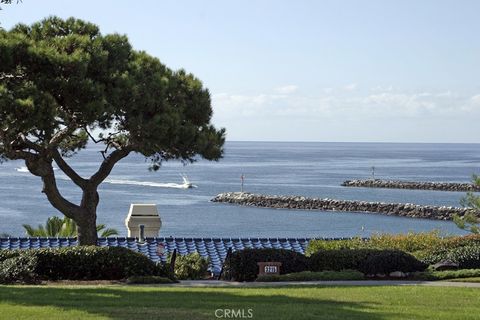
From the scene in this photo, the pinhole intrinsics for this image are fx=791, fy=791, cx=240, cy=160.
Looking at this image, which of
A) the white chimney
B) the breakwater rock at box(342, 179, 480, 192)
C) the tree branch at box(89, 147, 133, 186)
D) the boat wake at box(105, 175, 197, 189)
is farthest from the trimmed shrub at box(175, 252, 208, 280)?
the boat wake at box(105, 175, 197, 189)

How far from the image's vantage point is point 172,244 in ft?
90.0

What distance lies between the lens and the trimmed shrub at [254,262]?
69.8 feet

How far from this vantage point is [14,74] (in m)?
18.3

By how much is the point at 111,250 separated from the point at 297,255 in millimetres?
5137

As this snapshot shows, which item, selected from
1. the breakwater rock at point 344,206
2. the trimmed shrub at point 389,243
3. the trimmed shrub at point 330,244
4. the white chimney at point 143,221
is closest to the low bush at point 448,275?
the trimmed shrub at point 389,243

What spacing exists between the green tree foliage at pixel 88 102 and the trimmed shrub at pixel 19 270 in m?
2.64

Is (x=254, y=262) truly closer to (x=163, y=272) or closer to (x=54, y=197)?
(x=163, y=272)

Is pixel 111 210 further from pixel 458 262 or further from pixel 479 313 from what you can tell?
pixel 479 313

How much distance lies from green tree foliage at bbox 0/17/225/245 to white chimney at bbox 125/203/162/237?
5581 millimetres

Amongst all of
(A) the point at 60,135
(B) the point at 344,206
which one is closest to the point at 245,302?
(A) the point at 60,135

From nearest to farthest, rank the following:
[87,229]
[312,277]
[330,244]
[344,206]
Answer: [312,277] → [87,229] → [330,244] → [344,206]

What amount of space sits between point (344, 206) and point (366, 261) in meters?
81.5

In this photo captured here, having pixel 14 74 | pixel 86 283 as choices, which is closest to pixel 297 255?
pixel 86 283

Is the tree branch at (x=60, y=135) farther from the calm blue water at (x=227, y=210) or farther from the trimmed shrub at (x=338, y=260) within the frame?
the calm blue water at (x=227, y=210)
